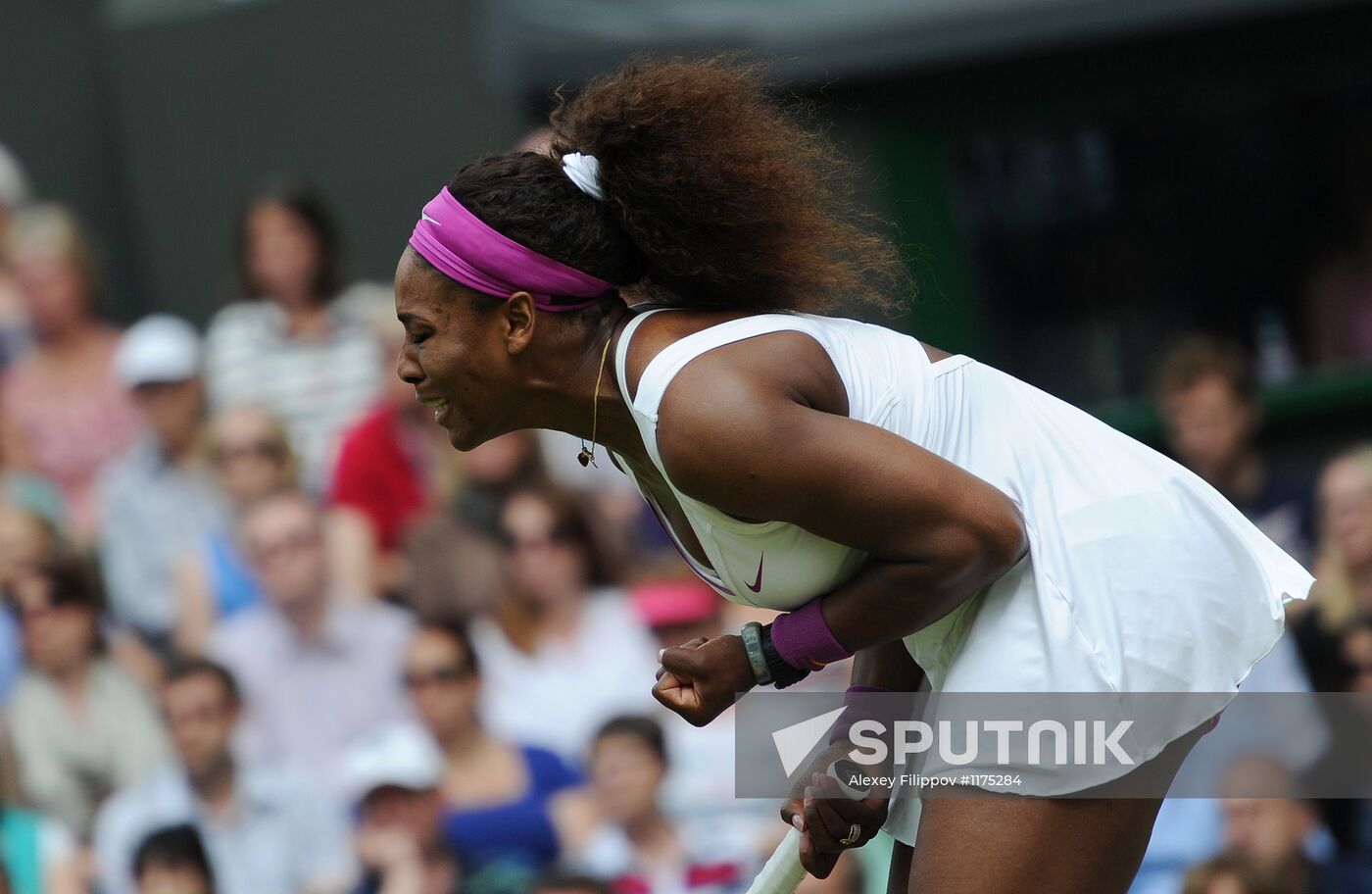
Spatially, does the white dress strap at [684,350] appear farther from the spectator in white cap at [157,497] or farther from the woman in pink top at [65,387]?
the woman in pink top at [65,387]

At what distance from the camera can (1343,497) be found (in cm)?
520

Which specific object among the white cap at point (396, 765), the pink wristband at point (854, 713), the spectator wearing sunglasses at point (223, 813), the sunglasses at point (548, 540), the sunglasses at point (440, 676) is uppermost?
the pink wristband at point (854, 713)

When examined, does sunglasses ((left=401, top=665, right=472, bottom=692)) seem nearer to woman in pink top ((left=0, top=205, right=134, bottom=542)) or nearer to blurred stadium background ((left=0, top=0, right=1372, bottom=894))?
blurred stadium background ((left=0, top=0, right=1372, bottom=894))

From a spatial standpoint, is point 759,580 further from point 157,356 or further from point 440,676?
point 157,356

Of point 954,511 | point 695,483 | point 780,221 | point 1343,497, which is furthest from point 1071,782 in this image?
point 1343,497

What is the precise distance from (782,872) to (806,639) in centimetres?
51

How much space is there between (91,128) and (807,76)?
3.49m

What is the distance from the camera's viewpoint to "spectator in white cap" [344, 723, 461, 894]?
531 centimetres

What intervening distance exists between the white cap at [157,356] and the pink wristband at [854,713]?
4.00 metres

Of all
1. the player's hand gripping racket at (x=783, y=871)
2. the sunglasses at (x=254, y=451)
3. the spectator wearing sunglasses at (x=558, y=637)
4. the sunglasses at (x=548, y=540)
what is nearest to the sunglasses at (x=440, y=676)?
the spectator wearing sunglasses at (x=558, y=637)

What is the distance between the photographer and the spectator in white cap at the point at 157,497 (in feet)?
20.7

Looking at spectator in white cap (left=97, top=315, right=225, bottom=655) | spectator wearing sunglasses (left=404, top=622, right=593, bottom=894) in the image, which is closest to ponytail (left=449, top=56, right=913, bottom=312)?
spectator wearing sunglasses (left=404, top=622, right=593, bottom=894)

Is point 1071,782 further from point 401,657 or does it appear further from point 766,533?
point 401,657

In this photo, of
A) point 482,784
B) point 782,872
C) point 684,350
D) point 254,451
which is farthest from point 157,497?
point 684,350
